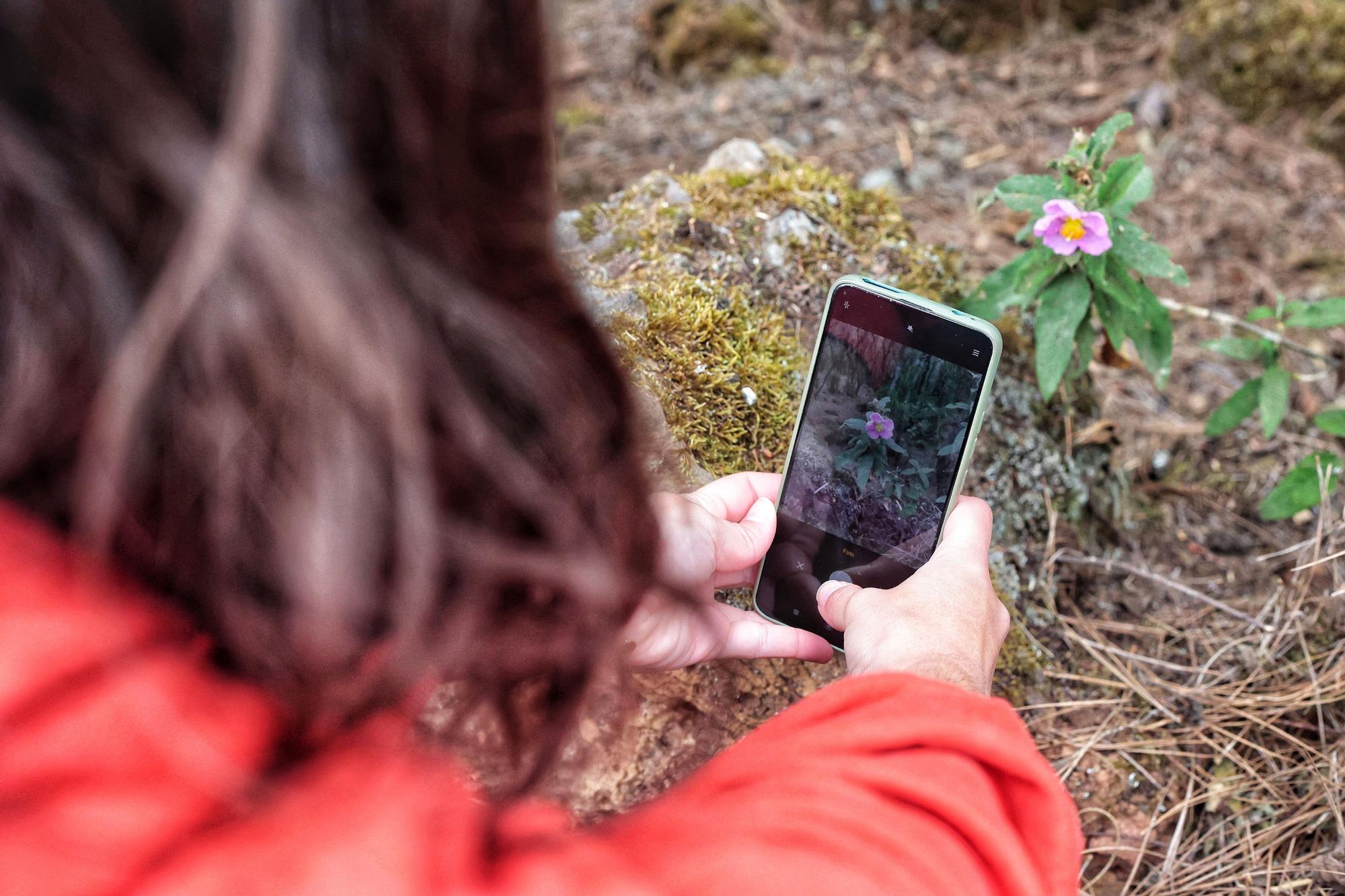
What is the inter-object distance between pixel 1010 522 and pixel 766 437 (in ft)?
1.76

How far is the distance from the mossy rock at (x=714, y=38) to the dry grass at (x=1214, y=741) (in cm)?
230

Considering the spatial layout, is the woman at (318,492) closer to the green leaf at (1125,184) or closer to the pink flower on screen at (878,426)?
the pink flower on screen at (878,426)

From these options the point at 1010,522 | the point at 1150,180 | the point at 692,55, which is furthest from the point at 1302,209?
the point at 692,55

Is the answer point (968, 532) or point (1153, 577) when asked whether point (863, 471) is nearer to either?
point (968, 532)

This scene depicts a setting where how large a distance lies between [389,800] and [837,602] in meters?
0.74

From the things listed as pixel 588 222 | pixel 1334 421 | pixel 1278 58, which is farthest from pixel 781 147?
pixel 1278 58

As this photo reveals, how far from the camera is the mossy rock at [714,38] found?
324 centimetres

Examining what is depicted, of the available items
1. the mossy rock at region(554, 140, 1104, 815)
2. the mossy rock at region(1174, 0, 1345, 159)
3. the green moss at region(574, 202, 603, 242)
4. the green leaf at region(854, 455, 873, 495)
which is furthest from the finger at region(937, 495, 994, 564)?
the mossy rock at region(1174, 0, 1345, 159)

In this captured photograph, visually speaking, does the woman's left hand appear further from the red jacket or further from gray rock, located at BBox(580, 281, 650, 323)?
gray rock, located at BBox(580, 281, 650, 323)

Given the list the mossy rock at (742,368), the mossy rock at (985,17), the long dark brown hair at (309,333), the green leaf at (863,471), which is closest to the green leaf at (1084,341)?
the mossy rock at (742,368)

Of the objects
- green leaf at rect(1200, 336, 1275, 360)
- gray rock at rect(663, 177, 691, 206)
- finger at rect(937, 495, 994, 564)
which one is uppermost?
gray rock at rect(663, 177, 691, 206)

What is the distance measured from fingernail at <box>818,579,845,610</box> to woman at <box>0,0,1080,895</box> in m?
0.43

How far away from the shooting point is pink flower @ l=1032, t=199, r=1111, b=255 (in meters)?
1.51

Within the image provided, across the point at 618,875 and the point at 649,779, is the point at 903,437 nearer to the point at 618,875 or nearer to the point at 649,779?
the point at 649,779
